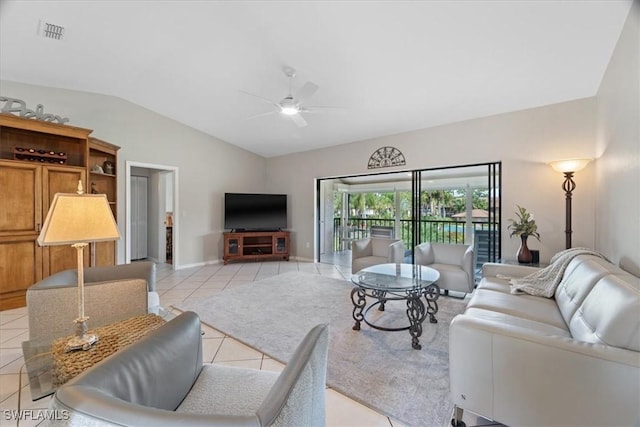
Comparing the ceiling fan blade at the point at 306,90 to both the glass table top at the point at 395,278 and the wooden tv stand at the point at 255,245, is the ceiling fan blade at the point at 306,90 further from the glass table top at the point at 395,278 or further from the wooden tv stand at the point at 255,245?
the wooden tv stand at the point at 255,245

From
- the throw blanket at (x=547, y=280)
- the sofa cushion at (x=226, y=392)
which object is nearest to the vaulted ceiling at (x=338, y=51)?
the throw blanket at (x=547, y=280)

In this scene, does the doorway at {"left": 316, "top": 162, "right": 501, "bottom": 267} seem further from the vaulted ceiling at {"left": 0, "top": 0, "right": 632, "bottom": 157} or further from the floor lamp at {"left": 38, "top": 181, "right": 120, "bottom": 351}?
the floor lamp at {"left": 38, "top": 181, "right": 120, "bottom": 351}

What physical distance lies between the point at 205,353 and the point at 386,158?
4.11 meters

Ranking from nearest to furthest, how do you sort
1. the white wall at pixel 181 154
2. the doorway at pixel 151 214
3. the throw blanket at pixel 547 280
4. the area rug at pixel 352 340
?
the area rug at pixel 352 340
the throw blanket at pixel 547 280
the white wall at pixel 181 154
the doorway at pixel 151 214

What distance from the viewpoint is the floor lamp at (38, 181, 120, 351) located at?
4.43ft

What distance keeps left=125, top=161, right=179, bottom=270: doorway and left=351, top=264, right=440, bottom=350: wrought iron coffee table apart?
5136 millimetres

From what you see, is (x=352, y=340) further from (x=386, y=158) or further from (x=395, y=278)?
(x=386, y=158)

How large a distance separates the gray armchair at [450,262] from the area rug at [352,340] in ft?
0.74

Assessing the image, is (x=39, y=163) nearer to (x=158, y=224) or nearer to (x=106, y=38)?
(x=106, y=38)

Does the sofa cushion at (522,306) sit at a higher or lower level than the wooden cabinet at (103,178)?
lower

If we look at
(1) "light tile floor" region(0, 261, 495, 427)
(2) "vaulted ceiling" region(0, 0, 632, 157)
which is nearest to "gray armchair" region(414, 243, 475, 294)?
(1) "light tile floor" region(0, 261, 495, 427)

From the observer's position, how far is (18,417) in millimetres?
1557

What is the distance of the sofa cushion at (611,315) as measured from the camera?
3.97 feet

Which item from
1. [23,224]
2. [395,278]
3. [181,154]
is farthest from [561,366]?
[181,154]
